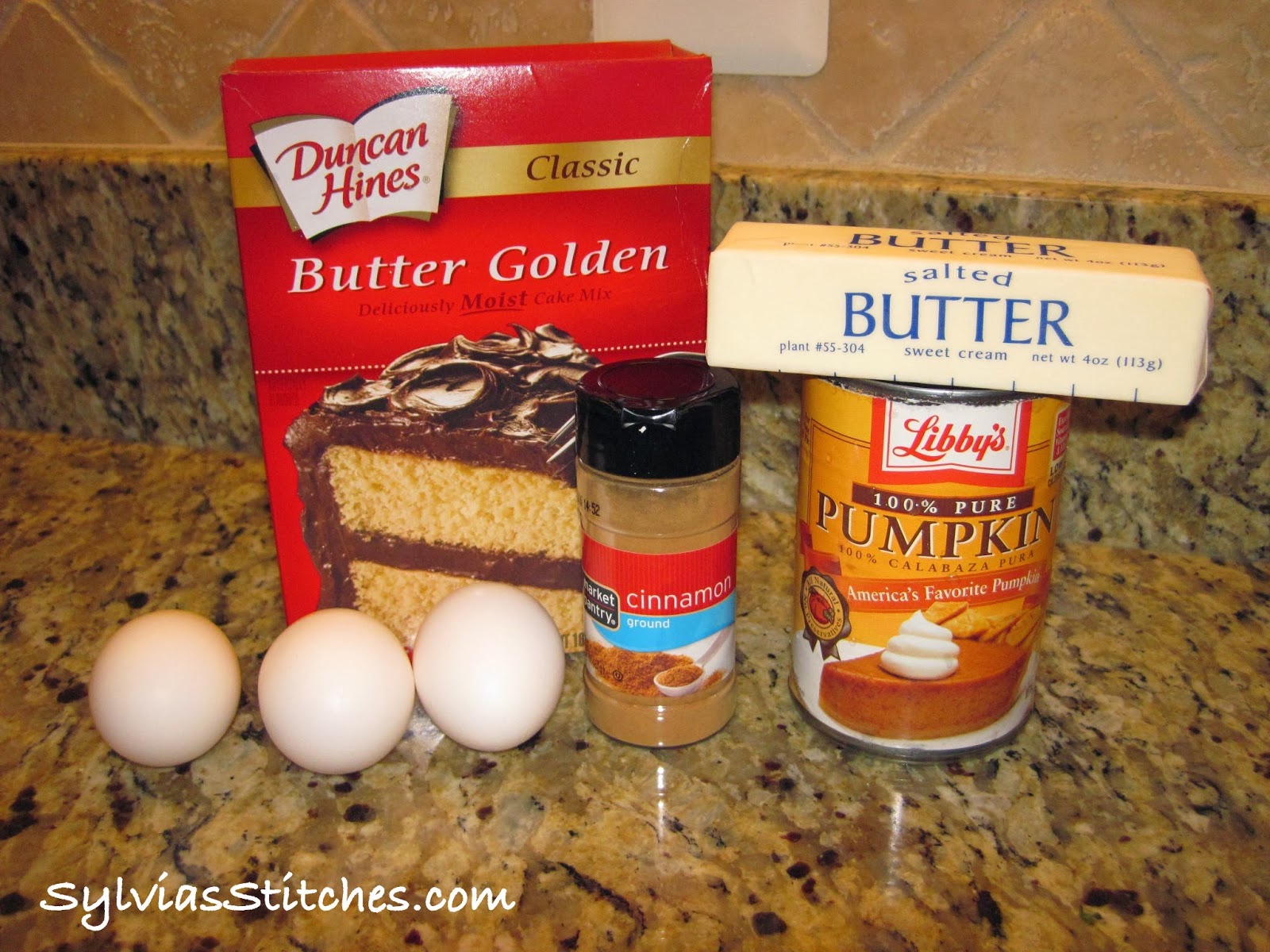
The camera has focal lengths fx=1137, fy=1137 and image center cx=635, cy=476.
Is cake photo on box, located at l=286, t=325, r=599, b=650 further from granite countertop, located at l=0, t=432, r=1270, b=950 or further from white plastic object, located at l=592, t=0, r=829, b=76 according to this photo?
white plastic object, located at l=592, t=0, r=829, b=76

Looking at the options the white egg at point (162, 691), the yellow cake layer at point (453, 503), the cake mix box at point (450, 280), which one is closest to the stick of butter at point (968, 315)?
the cake mix box at point (450, 280)

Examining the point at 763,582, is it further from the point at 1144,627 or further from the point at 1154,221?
the point at 1154,221

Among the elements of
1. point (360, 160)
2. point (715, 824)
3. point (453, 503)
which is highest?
point (360, 160)

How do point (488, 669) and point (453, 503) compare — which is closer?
point (488, 669)

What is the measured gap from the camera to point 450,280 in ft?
2.44

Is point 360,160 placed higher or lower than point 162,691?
higher

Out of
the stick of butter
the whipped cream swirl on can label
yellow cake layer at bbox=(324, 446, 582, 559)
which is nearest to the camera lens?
the stick of butter

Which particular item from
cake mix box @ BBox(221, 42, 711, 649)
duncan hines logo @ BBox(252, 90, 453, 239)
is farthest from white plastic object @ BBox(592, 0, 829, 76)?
duncan hines logo @ BBox(252, 90, 453, 239)

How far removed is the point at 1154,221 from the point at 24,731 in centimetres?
87

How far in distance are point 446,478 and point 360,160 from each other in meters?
0.22

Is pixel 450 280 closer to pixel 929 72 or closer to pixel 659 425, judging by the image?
pixel 659 425

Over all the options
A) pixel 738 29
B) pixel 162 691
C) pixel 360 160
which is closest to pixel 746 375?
pixel 738 29

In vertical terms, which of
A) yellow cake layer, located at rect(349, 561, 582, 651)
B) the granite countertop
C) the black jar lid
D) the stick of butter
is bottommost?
the granite countertop

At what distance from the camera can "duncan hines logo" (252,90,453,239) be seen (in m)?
0.70
